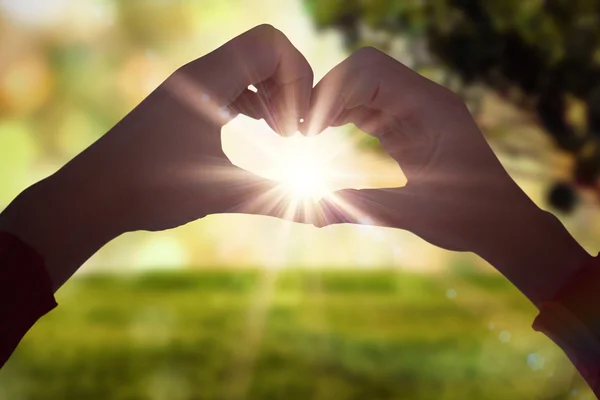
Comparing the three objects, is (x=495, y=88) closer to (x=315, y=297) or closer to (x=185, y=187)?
(x=315, y=297)

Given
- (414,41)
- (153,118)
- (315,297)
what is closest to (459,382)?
(315,297)

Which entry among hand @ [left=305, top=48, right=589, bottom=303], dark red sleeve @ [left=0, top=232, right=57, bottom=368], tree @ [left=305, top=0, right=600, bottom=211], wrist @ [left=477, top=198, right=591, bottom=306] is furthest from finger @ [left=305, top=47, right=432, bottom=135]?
tree @ [left=305, top=0, right=600, bottom=211]

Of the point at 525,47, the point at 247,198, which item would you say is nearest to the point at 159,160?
the point at 247,198

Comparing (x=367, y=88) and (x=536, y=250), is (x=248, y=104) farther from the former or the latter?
(x=536, y=250)

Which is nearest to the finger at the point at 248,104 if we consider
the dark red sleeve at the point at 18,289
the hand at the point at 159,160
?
the hand at the point at 159,160

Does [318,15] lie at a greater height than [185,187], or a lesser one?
greater

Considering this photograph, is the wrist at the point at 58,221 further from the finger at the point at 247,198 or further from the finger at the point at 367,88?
the finger at the point at 367,88
